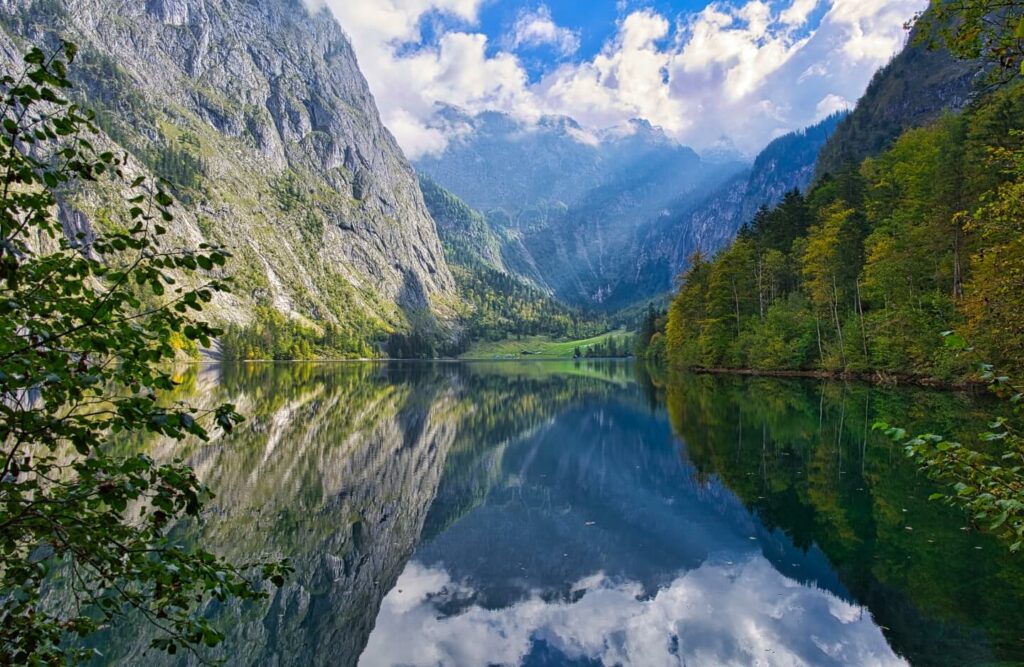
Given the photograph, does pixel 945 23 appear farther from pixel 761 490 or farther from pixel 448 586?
pixel 761 490

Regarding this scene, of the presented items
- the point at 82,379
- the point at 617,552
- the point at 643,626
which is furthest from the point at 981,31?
the point at 617,552

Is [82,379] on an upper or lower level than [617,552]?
upper

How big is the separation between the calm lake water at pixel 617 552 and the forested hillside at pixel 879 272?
759cm

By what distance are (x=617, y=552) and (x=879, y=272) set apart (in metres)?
43.3

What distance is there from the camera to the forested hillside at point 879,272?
1359 inches

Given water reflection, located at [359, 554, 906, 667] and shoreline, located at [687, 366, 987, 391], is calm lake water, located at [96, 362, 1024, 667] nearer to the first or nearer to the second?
water reflection, located at [359, 554, 906, 667]

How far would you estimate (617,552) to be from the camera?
1502cm

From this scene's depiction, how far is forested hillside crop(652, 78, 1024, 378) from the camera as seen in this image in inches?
1359

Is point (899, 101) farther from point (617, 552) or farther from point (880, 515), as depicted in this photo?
point (617, 552)

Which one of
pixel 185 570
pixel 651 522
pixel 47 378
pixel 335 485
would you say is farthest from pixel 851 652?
pixel 335 485

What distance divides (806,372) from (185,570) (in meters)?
67.1

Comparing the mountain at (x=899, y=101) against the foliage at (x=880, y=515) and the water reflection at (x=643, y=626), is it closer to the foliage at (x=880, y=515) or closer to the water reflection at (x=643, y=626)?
the foliage at (x=880, y=515)

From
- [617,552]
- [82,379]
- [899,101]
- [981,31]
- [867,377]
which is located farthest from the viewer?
[899,101]

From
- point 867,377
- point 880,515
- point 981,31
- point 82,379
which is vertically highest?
point 981,31
